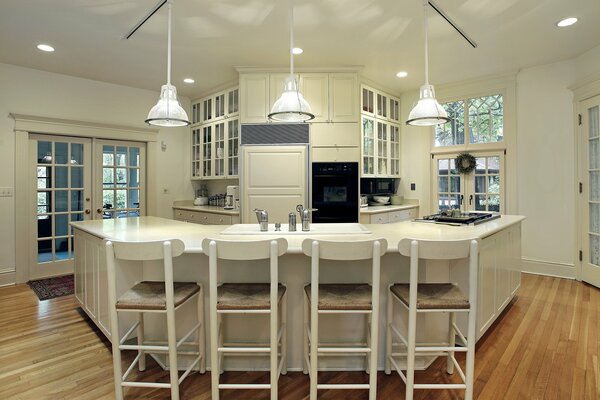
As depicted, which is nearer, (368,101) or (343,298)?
(343,298)

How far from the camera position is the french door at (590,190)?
147 inches

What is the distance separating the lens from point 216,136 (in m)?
4.94

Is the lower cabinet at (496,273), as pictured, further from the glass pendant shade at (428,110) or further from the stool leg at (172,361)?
the stool leg at (172,361)

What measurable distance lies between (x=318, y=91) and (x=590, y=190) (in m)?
3.48

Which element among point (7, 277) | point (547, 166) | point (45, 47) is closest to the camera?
point (45, 47)

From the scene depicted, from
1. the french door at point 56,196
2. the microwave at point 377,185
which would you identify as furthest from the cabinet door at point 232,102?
the microwave at point 377,185

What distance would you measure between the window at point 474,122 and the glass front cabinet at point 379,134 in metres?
0.67

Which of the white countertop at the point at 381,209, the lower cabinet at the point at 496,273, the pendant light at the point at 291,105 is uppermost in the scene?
the pendant light at the point at 291,105

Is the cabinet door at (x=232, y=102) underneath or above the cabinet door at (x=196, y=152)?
above

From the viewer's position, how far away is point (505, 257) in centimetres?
283

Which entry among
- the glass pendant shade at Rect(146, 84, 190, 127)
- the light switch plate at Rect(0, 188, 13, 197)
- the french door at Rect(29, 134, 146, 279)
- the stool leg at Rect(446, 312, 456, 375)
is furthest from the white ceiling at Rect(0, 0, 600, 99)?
the stool leg at Rect(446, 312, 456, 375)

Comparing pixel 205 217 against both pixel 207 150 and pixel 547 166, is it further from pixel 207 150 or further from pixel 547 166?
pixel 547 166

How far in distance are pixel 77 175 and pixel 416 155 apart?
5.07 metres

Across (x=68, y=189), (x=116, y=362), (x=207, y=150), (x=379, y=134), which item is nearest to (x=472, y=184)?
(x=379, y=134)
